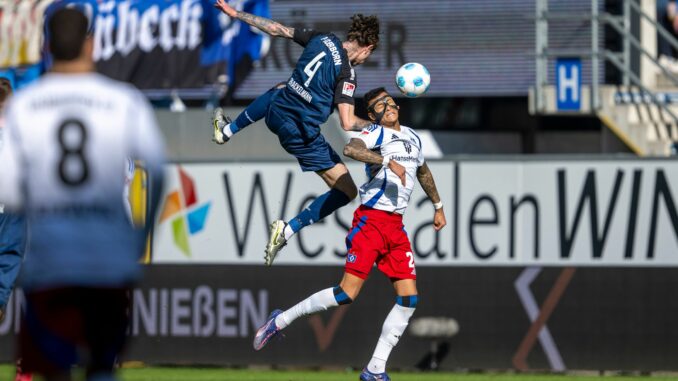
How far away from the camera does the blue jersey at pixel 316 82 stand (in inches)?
450

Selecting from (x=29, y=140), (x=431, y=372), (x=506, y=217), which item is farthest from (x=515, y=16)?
Answer: (x=29, y=140)

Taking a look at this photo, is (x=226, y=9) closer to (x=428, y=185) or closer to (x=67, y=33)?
(x=428, y=185)

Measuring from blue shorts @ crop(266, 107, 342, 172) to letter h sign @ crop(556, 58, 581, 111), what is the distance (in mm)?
6381

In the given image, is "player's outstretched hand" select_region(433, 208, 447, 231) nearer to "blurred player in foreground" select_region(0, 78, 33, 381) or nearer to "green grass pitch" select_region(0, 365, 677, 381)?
"green grass pitch" select_region(0, 365, 677, 381)

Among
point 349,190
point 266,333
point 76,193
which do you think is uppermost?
point 76,193

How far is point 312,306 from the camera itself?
1158 centimetres

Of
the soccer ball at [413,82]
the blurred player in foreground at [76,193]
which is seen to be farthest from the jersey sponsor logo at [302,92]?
the blurred player in foreground at [76,193]

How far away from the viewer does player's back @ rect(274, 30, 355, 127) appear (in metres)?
11.5

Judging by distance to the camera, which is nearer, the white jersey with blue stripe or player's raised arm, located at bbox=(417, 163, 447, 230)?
the white jersey with blue stripe

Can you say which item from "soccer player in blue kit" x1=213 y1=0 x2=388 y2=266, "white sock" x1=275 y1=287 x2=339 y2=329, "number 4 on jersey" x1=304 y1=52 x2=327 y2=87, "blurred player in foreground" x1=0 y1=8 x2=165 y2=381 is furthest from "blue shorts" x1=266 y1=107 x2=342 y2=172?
"blurred player in foreground" x1=0 y1=8 x2=165 y2=381

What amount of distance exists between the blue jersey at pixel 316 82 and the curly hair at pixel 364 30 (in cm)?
17

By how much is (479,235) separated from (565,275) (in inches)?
39.4

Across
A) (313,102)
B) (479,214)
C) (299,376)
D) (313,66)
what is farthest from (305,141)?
(479,214)

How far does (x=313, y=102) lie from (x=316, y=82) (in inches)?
7.7
